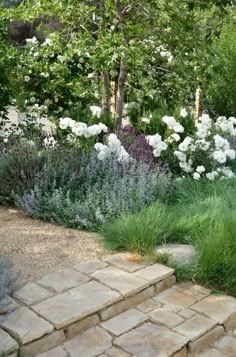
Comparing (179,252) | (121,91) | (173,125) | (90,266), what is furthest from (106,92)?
(90,266)

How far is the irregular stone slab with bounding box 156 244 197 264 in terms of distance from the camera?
3108 millimetres

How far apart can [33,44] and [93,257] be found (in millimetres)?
3792

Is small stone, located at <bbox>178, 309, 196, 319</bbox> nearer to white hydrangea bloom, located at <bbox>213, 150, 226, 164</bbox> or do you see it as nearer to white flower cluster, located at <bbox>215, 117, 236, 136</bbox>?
white hydrangea bloom, located at <bbox>213, 150, 226, 164</bbox>

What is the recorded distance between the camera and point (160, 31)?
5.24 metres

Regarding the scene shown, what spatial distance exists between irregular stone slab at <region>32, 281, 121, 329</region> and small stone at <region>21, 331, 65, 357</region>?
51mm

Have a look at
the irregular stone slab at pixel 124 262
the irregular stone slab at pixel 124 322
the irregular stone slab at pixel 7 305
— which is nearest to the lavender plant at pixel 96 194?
the irregular stone slab at pixel 124 262

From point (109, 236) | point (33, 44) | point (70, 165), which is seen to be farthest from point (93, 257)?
point (33, 44)

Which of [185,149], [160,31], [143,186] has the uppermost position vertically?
[160,31]

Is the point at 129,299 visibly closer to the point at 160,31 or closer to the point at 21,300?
the point at 21,300

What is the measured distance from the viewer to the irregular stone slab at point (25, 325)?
2.28 meters

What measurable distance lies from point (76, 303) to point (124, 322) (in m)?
0.28

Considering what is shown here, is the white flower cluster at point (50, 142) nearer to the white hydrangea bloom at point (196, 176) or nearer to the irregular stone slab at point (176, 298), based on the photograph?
the white hydrangea bloom at point (196, 176)

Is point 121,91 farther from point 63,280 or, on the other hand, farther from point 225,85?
point 63,280

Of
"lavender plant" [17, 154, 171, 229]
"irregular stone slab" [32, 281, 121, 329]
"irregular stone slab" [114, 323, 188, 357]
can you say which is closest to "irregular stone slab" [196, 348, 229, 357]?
"irregular stone slab" [114, 323, 188, 357]
